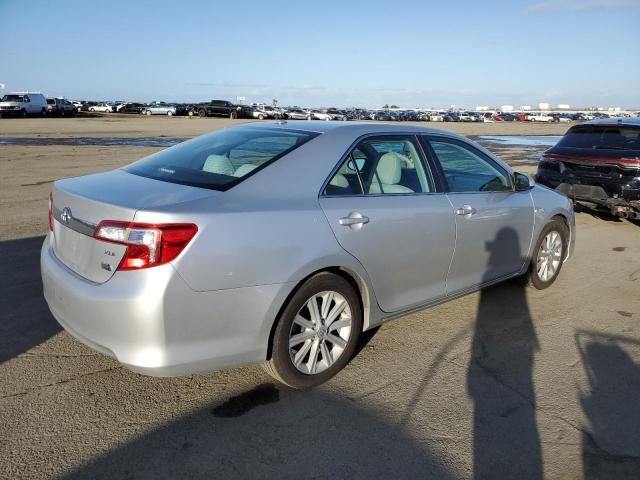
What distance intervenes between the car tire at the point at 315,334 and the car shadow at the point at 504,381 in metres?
0.88

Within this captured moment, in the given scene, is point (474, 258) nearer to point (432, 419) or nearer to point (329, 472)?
point (432, 419)

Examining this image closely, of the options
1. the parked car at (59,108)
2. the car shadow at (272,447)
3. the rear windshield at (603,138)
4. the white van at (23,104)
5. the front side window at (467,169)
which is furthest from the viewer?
the parked car at (59,108)

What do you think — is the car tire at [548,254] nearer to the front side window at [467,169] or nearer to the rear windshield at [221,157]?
the front side window at [467,169]

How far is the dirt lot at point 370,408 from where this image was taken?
2746 millimetres

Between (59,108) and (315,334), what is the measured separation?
56.1m

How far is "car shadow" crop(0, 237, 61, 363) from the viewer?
392 cm

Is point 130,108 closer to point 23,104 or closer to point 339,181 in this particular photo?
point 23,104

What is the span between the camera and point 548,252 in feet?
18.0

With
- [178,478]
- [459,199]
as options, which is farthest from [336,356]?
[459,199]

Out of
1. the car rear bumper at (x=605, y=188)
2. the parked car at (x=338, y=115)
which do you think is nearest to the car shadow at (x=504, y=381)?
the car rear bumper at (x=605, y=188)

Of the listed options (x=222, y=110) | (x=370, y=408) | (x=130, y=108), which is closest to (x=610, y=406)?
(x=370, y=408)

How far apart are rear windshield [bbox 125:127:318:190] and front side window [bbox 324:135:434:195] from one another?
35cm

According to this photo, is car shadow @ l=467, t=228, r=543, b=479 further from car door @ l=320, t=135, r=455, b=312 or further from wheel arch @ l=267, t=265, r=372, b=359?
wheel arch @ l=267, t=265, r=372, b=359

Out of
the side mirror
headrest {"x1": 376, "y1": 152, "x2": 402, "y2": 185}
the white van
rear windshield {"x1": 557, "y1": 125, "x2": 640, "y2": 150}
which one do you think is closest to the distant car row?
the white van
